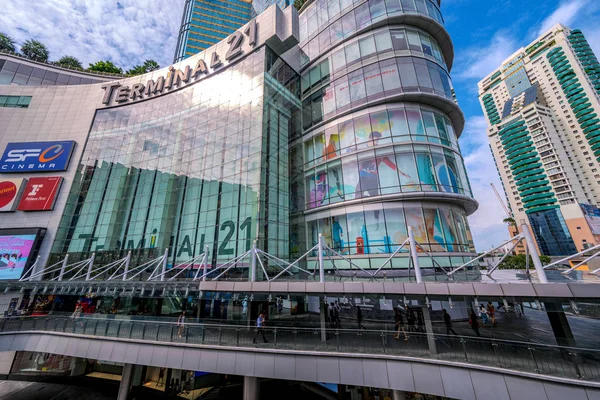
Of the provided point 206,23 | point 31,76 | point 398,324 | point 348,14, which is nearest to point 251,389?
point 398,324

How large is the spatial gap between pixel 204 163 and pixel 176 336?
1783 cm

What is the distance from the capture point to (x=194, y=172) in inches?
1107

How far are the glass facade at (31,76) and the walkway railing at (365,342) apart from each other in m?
46.9

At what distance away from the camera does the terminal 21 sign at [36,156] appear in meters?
33.7

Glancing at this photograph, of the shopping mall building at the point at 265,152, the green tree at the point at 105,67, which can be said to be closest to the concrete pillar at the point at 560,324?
the shopping mall building at the point at 265,152

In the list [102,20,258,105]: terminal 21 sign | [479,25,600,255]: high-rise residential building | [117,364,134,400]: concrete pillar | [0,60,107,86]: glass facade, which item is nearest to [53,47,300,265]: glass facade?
[102,20,258,105]: terminal 21 sign

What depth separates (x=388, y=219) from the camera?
66.0ft

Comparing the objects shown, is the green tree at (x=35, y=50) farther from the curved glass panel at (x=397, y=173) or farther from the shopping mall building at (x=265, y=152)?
the curved glass panel at (x=397, y=173)

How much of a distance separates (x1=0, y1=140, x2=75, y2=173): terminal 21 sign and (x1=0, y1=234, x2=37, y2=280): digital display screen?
9666 millimetres

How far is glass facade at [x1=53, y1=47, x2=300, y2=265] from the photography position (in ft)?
76.0

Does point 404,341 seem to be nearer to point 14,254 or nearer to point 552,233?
point 14,254

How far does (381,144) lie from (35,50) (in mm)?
72298

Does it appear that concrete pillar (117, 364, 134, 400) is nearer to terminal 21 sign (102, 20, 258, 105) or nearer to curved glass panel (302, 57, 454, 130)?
curved glass panel (302, 57, 454, 130)

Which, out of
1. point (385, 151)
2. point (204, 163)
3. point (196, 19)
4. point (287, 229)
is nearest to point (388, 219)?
point (385, 151)
